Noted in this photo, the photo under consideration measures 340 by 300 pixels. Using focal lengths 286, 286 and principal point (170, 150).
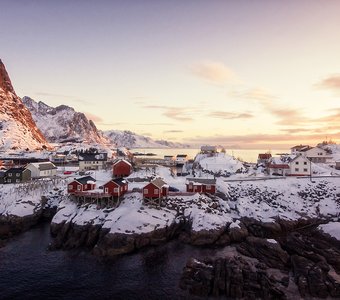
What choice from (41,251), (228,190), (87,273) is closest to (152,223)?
(87,273)

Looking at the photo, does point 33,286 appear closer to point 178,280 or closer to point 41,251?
point 41,251

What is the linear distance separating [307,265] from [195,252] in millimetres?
15683

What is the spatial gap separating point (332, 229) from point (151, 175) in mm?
45588

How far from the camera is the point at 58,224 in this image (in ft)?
171

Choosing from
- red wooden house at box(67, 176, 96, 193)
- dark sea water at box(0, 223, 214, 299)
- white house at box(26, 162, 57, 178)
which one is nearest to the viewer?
dark sea water at box(0, 223, 214, 299)

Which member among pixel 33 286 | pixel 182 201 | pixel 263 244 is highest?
pixel 182 201

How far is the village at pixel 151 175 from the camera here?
59153 mm

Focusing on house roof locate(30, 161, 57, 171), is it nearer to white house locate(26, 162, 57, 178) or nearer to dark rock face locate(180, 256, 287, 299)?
white house locate(26, 162, 57, 178)

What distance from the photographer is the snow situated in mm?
47062

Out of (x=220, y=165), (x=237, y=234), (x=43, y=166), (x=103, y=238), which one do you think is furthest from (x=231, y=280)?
(x=43, y=166)

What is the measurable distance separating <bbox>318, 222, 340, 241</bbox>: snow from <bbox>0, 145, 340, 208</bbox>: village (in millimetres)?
21812

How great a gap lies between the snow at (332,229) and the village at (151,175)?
21812mm

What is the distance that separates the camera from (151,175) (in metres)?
79.7

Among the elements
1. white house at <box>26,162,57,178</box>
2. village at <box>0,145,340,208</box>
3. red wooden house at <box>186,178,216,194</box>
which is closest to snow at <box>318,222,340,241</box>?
red wooden house at <box>186,178,216,194</box>
